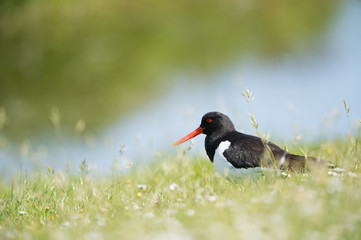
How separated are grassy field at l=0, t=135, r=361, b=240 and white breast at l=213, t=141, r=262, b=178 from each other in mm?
165

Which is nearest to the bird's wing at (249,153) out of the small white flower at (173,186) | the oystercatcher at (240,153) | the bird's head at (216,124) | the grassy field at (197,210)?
the oystercatcher at (240,153)

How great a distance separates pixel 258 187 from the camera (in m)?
4.81

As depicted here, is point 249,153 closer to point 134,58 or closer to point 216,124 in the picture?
point 216,124

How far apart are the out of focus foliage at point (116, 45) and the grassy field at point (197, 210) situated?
376 inches

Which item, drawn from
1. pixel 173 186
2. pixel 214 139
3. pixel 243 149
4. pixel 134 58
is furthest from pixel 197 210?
pixel 134 58

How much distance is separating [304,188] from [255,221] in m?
1.17

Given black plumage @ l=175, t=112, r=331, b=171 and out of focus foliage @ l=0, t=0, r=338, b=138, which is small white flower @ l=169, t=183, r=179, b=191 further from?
out of focus foliage @ l=0, t=0, r=338, b=138

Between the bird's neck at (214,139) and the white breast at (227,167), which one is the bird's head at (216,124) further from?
the white breast at (227,167)

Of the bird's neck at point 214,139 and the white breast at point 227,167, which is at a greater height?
the bird's neck at point 214,139

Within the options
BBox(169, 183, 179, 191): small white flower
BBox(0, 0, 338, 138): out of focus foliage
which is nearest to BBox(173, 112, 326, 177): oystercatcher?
BBox(169, 183, 179, 191): small white flower

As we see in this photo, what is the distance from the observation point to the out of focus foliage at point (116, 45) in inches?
699

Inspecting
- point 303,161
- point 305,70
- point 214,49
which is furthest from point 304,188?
point 214,49

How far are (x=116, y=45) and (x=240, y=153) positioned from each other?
70.1 ft

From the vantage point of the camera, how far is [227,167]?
595cm
